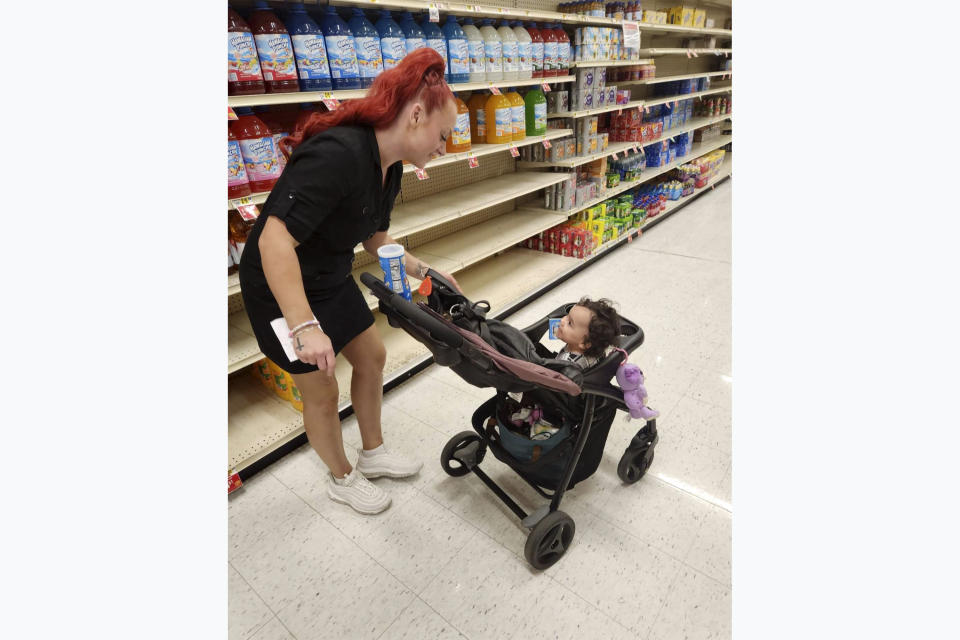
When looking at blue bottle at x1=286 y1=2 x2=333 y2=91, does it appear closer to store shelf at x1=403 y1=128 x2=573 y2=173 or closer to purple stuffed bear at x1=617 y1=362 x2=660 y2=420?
store shelf at x1=403 y1=128 x2=573 y2=173

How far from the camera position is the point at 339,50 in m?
Result: 1.85

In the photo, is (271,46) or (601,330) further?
(271,46)

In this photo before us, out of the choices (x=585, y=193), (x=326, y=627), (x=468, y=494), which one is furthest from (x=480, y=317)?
(x=585, y=193)

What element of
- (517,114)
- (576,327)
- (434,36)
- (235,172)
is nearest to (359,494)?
(576,327)

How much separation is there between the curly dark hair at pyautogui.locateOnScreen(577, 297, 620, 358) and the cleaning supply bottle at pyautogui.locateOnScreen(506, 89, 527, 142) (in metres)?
1.85

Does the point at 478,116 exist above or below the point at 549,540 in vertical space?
above

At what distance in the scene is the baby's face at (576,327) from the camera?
158cm

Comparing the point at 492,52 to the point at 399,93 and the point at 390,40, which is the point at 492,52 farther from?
the point at 399,93

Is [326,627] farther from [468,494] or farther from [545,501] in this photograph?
[545,501]

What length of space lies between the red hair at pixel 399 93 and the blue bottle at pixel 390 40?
108 cm

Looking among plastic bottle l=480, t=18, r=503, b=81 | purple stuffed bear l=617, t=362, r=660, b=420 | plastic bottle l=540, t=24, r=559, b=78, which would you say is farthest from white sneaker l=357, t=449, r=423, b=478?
plastic bottle l=540, t=24, r=559, b=78

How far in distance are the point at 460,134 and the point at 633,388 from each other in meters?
1.78

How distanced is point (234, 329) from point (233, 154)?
0.84 m

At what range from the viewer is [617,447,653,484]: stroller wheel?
177cm
